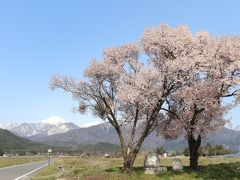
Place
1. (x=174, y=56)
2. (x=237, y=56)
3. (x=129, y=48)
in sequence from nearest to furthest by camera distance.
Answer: (x=237, y=56) → (x=174, y=56) → (x=129, y=48)

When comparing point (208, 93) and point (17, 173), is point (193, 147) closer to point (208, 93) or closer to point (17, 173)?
point (208, 93)

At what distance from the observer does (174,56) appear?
4709 cm

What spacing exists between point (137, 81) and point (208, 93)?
780cm

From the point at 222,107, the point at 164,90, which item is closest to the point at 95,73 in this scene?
the point at 164,90

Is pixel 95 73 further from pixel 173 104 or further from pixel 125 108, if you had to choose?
pixel 173 104

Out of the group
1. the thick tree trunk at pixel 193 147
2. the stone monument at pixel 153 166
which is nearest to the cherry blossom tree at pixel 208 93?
the thick tree trunk at pixel 193 147

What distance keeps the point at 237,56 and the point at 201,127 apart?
8.68 meters

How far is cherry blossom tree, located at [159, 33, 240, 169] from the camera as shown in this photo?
145ft

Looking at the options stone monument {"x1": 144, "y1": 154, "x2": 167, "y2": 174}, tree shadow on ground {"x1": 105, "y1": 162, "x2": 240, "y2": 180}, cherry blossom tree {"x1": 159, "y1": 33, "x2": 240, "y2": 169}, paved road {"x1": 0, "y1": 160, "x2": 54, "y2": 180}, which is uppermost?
cherry blossom tree {"x1": 159, "y1": 33, "x2": 240, "y2": 169}

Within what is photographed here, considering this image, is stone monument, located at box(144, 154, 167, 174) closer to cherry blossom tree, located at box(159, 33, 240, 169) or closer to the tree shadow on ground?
the tree shadow on ground

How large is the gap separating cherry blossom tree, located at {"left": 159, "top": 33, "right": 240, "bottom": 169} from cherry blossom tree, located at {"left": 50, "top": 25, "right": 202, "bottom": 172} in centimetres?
147

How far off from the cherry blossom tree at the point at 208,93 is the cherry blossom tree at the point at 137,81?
147cm

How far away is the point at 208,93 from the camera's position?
145 feet

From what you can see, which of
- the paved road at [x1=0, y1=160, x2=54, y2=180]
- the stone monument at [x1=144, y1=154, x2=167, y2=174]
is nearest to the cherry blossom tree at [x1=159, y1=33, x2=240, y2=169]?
the stone monument at [x1=144, y1=154, x2=167, y2=174]
